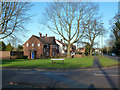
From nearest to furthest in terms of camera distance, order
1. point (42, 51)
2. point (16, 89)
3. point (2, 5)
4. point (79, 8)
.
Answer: point (16, 89)
point (2, 5)
point (79, 8)
point (42, 51)

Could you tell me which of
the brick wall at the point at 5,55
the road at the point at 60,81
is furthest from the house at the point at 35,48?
the road at the point at 60,81

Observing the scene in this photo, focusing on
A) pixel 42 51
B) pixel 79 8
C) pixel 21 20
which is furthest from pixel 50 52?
pixel 21 20

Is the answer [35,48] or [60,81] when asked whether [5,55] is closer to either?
[35,48]

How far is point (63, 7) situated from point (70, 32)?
22.4 feet

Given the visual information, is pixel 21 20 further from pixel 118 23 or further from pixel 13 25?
pixel 118 23

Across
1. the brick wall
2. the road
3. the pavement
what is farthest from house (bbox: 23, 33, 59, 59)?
the road

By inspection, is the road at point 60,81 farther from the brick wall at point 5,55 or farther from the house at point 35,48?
the house at point 35,48

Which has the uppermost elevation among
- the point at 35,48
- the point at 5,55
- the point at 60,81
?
the point at 35,48

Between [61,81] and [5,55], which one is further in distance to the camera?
[5,55]

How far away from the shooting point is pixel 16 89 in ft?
23.6

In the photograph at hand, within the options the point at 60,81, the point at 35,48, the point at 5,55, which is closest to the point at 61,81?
the point at 60,81

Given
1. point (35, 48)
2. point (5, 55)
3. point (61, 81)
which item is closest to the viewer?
point (61, 81)

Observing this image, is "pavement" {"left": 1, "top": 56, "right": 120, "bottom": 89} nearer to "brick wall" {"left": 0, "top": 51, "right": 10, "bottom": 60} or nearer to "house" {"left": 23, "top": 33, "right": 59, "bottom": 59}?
"brick wall" {"left": 0, "top": 51, "right": 10, "bottom": 60}

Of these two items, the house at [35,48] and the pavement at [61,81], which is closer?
the pavement at [61,81]
